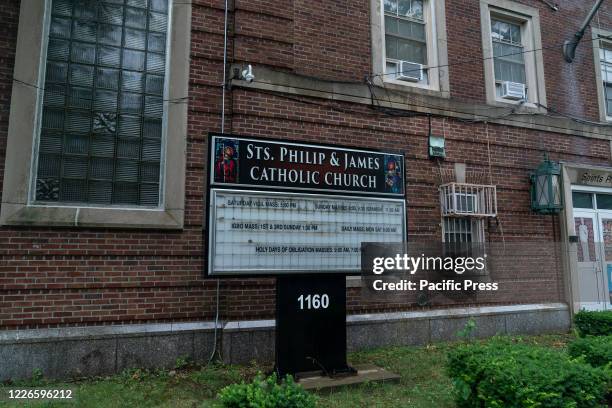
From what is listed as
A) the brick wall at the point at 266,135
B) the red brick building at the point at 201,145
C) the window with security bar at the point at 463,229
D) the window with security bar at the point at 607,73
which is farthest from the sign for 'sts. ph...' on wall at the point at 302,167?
the window with security bar at the point at 607,73

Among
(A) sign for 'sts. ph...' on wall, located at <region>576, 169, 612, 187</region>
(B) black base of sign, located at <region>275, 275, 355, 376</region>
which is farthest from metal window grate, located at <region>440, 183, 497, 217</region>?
(B) black base of sign, located at <region>275, 275, 355, 376</region>

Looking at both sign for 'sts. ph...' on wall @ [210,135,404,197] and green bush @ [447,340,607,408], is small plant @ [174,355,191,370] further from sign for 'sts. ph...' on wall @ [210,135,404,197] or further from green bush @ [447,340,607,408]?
green bush @ [447,340,607,408]

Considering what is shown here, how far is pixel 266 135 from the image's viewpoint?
7.52m

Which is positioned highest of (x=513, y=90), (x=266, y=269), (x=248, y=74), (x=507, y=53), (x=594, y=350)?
(x=507, y=53)

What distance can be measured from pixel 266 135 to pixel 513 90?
5962mm

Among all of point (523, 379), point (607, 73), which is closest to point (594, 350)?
point (523, 379)

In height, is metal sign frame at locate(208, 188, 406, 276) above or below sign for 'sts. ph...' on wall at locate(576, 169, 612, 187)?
below

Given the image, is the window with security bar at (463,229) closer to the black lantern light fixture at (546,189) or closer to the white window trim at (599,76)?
the black lantern light fixture at (546,189)

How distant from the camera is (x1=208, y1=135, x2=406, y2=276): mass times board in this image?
216 inches

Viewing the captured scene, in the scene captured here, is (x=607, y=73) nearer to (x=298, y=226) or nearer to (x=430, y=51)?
(x=430, y=51)

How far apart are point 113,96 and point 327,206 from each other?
3.73 metres

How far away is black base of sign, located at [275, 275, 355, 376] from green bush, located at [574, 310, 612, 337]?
155 inches

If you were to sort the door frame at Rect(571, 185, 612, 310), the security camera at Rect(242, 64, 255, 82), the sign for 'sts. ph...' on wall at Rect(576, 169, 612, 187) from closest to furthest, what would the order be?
the security camera at Rect(242, 64, 255, 82) → the door frame at Rect(571, 185, 612, 310) → the sign for 'sts. ph...' on wall at Rect(576, 169, 612, 187)

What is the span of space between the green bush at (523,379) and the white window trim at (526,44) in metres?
6.85
